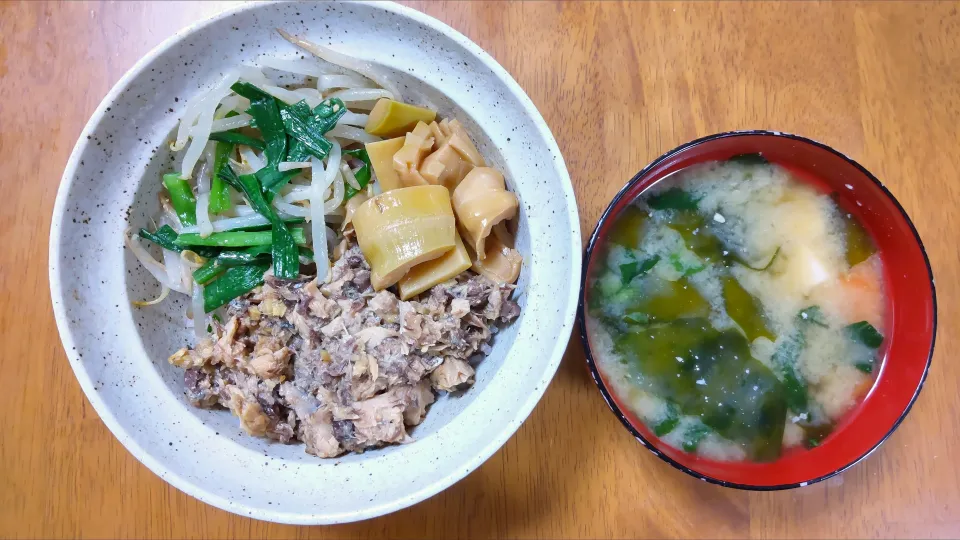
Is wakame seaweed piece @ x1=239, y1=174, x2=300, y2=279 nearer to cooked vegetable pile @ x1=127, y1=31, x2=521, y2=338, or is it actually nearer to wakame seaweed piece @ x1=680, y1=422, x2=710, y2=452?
cooked vegetable pile @ x1=127, y1=31, x2=521, y2=338

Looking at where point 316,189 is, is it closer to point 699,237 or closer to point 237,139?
point 237,139

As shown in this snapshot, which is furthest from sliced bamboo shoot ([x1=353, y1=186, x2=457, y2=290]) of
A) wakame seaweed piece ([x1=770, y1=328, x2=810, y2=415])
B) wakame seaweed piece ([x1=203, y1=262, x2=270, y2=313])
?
wakame seaweed piece ([x1=770, y1=328, x2=810, y2=415])

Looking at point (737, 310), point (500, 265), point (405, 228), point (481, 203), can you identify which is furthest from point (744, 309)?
point (405, 228)

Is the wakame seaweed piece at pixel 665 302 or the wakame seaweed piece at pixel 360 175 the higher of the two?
the wakame seaweed piece at pixel 360 175

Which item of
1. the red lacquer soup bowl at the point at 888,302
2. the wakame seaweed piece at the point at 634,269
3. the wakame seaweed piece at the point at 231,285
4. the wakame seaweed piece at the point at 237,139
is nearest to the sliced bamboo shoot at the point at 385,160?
the wakame seaweed piece at the point at 237,139

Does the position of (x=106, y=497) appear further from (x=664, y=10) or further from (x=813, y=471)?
(x=664, y=10)

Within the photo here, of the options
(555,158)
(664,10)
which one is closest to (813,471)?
(555,158)

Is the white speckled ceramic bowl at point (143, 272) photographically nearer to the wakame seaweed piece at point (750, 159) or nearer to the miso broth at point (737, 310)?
the miso broth at point (737, 310)
